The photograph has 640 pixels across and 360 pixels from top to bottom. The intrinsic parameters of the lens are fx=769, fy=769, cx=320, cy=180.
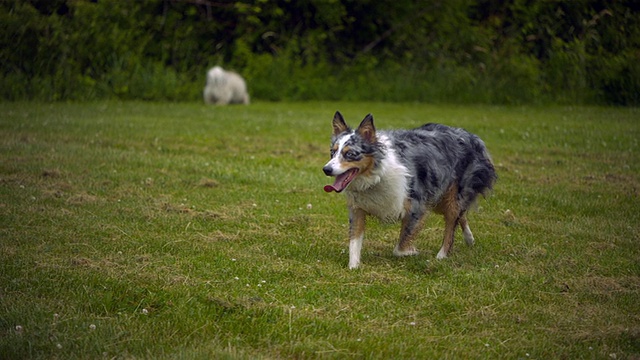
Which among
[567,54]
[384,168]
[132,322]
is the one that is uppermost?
[567,54]

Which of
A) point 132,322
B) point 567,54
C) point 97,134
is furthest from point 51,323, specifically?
point 567,54

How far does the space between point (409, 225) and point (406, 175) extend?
1.42 feet

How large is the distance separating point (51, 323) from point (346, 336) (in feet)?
5.87

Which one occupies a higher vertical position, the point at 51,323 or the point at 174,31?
the point at 174,31

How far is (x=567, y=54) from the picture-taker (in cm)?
1895

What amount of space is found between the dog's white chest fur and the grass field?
471mm

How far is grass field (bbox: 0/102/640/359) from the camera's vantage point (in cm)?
466

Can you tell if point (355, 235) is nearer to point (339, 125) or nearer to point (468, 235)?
point (339, 125)

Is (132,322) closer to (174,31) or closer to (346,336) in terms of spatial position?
(346,336)

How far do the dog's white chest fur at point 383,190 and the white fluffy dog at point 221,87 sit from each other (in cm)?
1328

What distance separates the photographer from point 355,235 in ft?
20.9

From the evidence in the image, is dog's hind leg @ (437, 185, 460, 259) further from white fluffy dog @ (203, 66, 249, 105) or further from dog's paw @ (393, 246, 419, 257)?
white fluffy dog @ (203, 66, 249, 105)

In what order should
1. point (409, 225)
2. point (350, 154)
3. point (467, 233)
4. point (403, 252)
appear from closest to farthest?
point (350, 154) → point (409, 225) → point (403, 252) → point (467, 233)

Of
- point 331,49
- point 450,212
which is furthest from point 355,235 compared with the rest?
point 331,49
